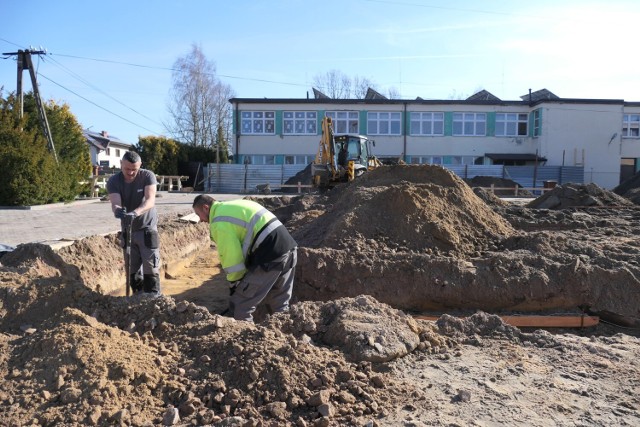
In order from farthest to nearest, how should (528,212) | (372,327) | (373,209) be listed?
(528,212), (373,209), (372,327)

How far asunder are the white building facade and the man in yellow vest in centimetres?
2978

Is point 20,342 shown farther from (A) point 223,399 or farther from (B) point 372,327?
(B) point 372,327

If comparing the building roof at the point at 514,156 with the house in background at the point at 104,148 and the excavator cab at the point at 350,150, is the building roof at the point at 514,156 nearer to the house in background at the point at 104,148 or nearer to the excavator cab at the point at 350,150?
the excavator cab at the point at 350,150

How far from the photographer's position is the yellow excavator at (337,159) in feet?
65.1

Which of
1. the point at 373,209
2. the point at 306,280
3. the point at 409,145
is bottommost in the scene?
the point at 306,280

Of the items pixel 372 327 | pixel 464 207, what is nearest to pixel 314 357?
pixel 372 327

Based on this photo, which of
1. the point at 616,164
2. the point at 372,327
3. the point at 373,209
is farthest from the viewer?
the point at 616,164

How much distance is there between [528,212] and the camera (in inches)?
565

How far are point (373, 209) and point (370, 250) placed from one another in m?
1.08

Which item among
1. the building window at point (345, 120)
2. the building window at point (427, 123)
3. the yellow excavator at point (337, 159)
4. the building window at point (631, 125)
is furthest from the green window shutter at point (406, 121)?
the building window at point (631, 125)

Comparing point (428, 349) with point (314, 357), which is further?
point (428, 349)

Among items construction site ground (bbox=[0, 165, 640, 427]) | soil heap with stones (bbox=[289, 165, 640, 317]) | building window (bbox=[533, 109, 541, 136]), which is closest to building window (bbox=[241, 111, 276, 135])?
building window (bbox=[533, 109, 541, 136])

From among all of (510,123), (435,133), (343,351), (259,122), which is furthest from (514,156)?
(343,351)

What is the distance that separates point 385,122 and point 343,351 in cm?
3197
